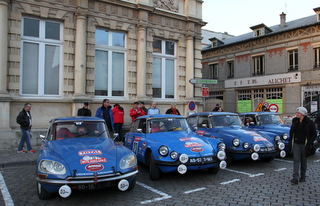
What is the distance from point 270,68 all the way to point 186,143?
2261 cm

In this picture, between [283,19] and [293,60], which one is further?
[283,19]

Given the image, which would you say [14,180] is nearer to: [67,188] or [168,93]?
[67,188]

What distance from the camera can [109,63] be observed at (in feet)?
42.4

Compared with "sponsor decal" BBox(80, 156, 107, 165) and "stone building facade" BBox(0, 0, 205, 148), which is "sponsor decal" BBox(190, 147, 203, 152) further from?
"stone building facade" BBox(0, 0, 205, 148)

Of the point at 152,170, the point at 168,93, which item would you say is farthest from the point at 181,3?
the point at 152,170

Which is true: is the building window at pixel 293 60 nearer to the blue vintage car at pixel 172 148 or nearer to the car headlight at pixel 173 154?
the blue vintage car at pixel 172 148

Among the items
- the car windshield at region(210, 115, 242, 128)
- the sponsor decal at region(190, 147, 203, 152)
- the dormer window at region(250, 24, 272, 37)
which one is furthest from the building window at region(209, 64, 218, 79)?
the sponsor decal at region(190, 147, 203, 152)

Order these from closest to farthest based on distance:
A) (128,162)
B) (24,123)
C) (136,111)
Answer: (128,162)
(24,123)
(136,111)

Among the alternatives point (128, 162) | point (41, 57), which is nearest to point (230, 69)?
point (41, 57)

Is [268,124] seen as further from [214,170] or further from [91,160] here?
[91,160]

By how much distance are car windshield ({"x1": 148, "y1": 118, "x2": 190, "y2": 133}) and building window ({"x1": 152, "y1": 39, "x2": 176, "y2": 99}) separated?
6711 millimetres

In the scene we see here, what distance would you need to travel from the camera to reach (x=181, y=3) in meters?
15.0

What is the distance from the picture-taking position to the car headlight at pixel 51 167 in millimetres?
4633

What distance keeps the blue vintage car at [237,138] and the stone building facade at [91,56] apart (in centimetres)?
510
